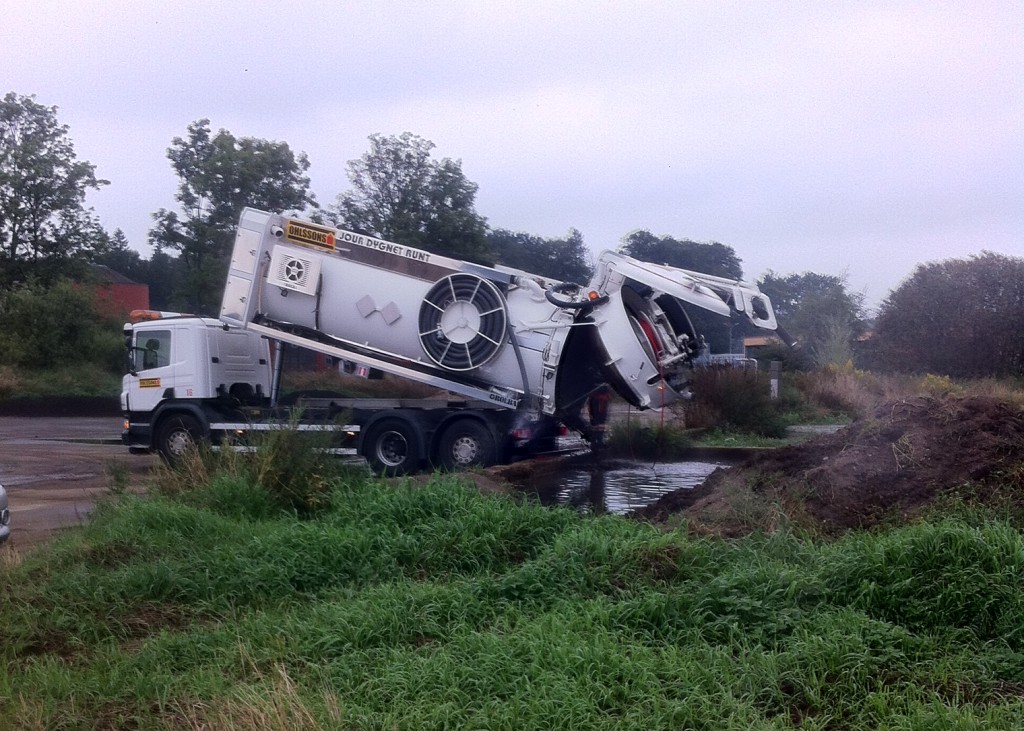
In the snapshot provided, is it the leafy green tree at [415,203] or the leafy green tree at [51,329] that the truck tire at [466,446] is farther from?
the leafy green tree at [51,329]

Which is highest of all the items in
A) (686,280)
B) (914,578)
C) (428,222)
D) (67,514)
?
(428,222)

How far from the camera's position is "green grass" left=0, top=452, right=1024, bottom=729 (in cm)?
441

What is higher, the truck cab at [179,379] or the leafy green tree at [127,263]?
the leafy green tree at [127,263]

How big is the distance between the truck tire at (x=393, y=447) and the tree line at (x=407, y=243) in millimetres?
4513

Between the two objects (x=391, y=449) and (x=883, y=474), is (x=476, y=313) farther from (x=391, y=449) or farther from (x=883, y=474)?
(x=883, y=474)

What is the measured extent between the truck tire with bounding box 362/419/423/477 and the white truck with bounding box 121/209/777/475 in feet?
0.07

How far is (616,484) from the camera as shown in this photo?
13.0 m

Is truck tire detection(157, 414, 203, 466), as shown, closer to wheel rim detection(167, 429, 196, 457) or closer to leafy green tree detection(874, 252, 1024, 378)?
wheel rim detection(167, 429, 196, 457)

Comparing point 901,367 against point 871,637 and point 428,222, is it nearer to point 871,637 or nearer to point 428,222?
point 428,222

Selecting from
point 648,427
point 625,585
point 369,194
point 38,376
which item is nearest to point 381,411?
point 648,427

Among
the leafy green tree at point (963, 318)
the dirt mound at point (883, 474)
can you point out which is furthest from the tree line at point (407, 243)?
the dirt mound at point (883, 474)

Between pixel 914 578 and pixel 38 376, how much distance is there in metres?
32.6

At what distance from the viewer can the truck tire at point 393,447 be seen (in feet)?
45.7

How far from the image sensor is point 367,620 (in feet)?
18.4
